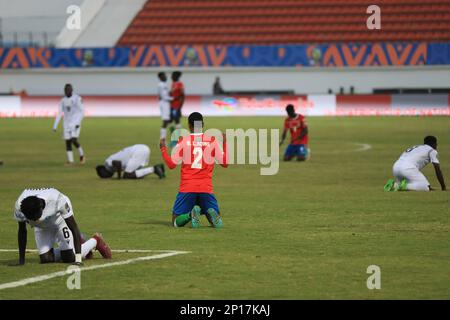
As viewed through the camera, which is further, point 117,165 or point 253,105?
point 253,105

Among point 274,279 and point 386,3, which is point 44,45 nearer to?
point 386,3

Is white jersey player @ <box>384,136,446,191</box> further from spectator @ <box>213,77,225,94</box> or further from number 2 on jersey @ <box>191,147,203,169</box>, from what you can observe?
spectator @ <box>213,77,225,94</box>

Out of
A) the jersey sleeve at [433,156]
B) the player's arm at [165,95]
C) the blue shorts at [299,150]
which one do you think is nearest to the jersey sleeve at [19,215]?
the jersey sleeve at [433,156]

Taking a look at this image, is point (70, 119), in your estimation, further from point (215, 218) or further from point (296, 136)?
point (215, 218)

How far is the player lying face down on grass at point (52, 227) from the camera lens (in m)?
12.3

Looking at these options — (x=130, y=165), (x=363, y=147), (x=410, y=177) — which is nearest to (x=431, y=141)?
(x=410, y=177)

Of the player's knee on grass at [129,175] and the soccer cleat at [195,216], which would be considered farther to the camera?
the player's knee on grass at [129,175]

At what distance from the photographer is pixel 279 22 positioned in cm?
6556

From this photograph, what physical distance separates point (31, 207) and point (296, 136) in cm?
1902

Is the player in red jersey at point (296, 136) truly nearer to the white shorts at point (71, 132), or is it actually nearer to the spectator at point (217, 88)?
the white shorts at point (71, 132)

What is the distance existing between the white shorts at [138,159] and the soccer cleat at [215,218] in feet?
28.7

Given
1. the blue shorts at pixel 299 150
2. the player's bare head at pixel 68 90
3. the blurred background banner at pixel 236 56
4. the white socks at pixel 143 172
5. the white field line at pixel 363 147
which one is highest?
the blurred background banner at pixel 236 56

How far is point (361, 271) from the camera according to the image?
481 inches

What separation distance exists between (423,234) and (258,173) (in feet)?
39.3
